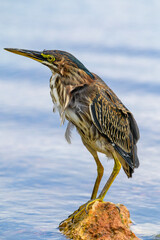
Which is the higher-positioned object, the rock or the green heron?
the green heron

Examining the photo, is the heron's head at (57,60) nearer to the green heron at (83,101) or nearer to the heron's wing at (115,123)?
the green heron at (83,101)

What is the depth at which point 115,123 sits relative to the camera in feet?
31.1

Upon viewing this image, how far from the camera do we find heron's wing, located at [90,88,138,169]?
9.11m

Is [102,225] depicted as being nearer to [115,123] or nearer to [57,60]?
[115,123]

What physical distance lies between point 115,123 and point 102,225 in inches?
57.7

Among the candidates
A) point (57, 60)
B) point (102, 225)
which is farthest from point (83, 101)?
point (102, 225)

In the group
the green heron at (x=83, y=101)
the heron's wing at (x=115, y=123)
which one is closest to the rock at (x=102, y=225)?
the green heron at (x=83, y=101)

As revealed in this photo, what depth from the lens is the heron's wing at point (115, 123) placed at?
9.11m

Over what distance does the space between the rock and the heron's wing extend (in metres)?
0.89

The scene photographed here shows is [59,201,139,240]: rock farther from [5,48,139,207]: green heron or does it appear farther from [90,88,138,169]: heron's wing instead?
[90,88,138,169]: heron's wing

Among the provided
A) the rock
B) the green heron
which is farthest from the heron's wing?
the rock

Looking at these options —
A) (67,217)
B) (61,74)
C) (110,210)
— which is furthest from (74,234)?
(61,74)

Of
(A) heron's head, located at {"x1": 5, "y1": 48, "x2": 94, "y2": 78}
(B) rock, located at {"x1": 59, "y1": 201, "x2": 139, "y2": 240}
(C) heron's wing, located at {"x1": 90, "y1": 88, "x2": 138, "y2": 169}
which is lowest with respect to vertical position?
(B) rock, located at {"x1": 59, "y1": 201, "x2": 139, "y2": 240}

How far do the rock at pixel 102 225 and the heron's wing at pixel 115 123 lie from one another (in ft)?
2.91
